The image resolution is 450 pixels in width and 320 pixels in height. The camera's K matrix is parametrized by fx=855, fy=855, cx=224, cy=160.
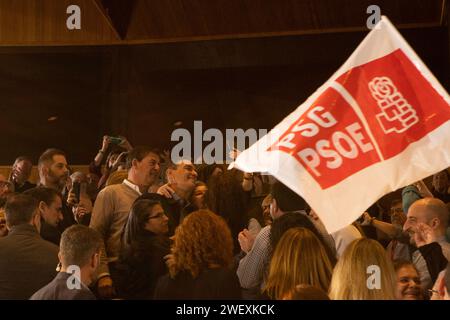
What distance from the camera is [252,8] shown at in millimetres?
9000

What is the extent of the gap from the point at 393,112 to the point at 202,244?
3.78 ft

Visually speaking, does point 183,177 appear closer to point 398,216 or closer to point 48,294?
point 398,216

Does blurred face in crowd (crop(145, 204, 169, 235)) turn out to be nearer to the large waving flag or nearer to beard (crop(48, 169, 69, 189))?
the large waving flag

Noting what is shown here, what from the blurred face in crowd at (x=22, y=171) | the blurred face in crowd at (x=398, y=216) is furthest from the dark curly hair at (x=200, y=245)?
the blurred face in crowd at (x=22, y=171)

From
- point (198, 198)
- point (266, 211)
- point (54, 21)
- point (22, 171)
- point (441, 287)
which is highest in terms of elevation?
point (54, 21)

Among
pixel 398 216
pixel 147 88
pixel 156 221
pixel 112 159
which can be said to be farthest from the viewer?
pixel 147 88

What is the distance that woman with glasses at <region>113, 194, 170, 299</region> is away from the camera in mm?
4695

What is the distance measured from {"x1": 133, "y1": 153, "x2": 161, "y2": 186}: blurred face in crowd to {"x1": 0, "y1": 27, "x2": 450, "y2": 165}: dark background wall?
3.16 metres

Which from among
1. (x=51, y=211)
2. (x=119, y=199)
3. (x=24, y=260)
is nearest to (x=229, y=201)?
(x=119, y=199)

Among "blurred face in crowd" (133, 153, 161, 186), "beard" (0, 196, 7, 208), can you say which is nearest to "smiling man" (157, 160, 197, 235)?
"blurred face in crowd" (133, 153, 161, 186)

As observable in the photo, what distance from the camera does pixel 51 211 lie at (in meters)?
5.35

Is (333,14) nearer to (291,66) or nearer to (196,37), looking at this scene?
(291,66)
